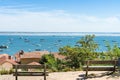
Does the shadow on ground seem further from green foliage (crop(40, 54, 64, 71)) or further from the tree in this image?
the tree

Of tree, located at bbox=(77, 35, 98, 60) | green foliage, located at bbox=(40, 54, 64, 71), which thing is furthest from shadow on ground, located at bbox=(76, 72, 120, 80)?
tree, located at bbox=(77, 35, 98, 60)

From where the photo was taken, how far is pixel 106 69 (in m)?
15.5

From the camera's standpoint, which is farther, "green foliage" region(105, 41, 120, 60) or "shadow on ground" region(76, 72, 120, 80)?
"green foliage" region(105, 41, 120, 60)

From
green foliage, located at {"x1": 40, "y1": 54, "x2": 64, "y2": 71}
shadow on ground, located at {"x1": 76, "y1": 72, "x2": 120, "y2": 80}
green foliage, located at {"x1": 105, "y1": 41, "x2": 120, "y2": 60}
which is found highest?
green foliage, located at {"x1": 105, "y1": 41, "x2": 120, "y2": 60}

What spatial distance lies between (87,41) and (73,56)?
3081 millimetres

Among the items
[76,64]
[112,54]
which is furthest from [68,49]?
[112,54]

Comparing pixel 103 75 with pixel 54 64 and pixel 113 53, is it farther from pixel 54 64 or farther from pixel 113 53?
pixel 54 64

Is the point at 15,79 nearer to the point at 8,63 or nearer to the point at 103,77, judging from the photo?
the point at 103,77

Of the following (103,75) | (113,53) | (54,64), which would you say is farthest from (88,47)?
(103,75)

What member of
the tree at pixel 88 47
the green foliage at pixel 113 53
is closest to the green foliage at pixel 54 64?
the tree at pixel 88 47

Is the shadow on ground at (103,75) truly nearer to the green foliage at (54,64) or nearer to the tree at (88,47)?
the green foliage at (54,64)

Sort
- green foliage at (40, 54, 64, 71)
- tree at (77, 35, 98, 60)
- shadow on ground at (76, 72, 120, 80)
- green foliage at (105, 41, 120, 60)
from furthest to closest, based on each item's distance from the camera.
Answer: tree at (77, 35, 98, 60), green foliage at (40, 54, 64, 71), green foliage at (105, 41, 120, 60), shadow on ground at (76, 72, 120, 80)

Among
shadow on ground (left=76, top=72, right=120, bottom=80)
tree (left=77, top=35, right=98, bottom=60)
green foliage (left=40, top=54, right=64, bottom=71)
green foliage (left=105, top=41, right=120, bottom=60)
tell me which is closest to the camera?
shadow on ground (left=76, top=72, right=120, bottom=80)

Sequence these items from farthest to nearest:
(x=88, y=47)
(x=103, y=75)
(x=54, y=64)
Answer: (x=88, y=47), (x=54, y=64), (x=103, y=75)
